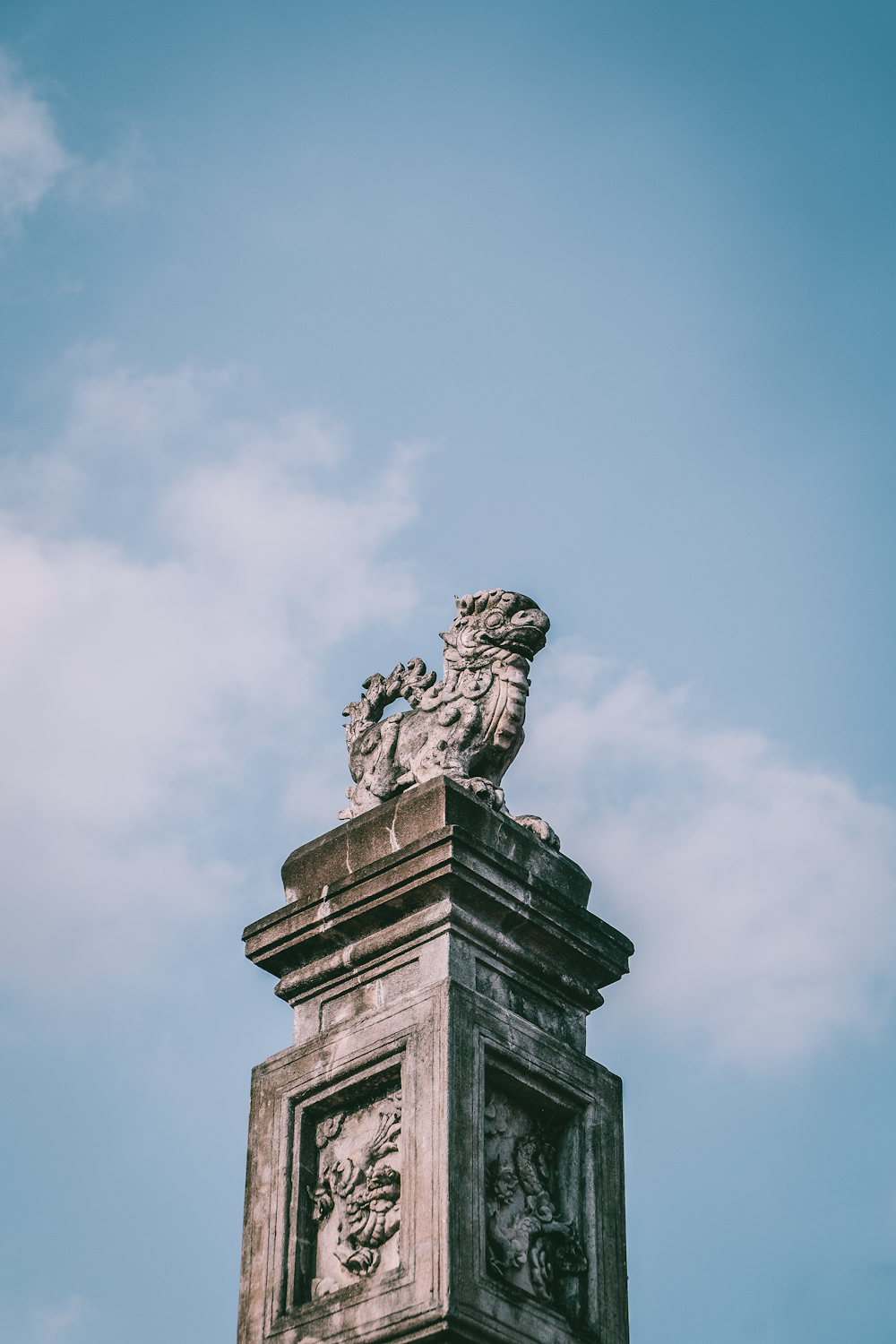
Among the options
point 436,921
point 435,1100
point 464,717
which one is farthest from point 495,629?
point 435,1100

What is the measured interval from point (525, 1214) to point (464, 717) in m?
2.37

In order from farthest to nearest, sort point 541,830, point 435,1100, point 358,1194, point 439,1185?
point 541,830, point 358,1194, point 435,1100, point 439,1185

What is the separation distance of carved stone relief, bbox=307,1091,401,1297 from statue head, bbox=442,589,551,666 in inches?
92.3

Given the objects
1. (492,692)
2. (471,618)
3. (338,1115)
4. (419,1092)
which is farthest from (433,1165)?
(471,618)

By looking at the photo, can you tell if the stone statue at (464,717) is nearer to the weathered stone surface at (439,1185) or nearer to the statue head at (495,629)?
the statue head at (495,629)

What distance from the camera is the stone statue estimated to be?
770cm

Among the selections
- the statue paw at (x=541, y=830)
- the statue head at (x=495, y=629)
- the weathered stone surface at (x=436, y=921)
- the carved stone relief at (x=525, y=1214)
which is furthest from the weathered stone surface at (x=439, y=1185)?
the statue head at (x=495, y=629)

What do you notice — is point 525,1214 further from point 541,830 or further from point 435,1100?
point 541,830

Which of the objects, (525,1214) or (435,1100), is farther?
(525,1214)

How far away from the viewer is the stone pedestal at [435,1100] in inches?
245

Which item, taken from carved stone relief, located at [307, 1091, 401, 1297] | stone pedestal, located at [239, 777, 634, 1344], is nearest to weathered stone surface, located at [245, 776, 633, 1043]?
stone pedestal, located at [239, 777, 634, 1344]

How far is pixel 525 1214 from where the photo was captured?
6598 millimetres

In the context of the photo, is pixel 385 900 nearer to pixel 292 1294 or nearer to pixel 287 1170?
pixel 287 1170

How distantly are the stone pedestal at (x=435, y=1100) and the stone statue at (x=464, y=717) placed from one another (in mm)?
376
